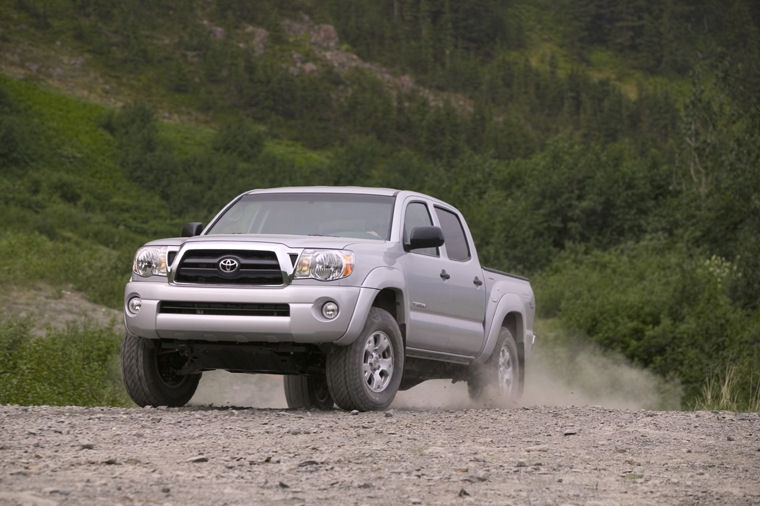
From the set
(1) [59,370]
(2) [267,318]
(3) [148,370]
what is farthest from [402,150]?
(2) [267,318]

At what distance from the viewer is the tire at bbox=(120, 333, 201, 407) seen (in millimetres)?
8961

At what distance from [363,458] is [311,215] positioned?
3.86m

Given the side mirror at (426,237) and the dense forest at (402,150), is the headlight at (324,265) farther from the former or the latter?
the dense forest at (402,150)

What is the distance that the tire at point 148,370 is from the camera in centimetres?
896

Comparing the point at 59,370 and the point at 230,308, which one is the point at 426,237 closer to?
the point at 230,308

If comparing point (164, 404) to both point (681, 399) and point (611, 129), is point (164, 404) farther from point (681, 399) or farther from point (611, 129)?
Result: point (611, 129)

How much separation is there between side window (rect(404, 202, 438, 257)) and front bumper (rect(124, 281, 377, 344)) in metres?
1.43

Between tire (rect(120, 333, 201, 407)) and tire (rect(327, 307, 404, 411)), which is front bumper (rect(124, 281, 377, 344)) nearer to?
tire (rect(327, 307, 404, 411))

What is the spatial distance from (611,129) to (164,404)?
95.1m

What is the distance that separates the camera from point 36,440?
21.7 ft

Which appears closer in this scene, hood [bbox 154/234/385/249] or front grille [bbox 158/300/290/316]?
front grille [bbox 158/300/290/316]

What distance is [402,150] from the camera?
265 ft

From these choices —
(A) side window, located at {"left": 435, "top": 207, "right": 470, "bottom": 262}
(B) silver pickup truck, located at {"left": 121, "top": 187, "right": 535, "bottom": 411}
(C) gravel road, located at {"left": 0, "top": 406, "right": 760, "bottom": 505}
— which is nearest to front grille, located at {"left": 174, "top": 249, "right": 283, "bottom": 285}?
(B) silver pickup truck, located at {"left": 121, "top": 187, "right": 535, "bottom": 411}

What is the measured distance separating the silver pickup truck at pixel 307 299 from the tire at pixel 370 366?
0.01 meters
